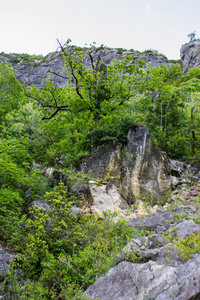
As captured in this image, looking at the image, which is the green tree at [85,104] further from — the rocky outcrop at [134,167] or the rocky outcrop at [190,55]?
the rocky outcrop at [190,55]

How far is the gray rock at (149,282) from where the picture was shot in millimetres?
2464

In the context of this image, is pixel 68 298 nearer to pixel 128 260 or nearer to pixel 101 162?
pixel 128 260

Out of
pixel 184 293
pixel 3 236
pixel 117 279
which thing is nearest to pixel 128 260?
pixel 117 279

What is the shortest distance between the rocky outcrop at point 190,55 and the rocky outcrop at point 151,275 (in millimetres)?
49674


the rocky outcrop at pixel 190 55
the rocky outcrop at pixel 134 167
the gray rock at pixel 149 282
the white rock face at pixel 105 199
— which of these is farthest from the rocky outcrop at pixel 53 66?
the gray rock at pixel 149 282

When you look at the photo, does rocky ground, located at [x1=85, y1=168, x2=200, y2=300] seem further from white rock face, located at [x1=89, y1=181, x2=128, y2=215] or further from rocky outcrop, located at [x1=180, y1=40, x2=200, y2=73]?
rocky outcrop, located at [x1=180, y1=40, x2=200, y2=73]

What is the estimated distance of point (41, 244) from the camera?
4.75 meters

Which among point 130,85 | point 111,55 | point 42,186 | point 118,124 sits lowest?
point 42,186

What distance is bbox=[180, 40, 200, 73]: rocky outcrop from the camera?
4487 centimetres

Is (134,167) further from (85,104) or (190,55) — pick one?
(190,55)

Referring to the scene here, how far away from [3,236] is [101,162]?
21.4ft

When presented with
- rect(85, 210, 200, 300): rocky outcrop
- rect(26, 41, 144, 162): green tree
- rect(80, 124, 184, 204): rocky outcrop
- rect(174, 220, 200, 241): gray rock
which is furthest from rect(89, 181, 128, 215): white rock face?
rect(85, 210, 200, 300): rocky outcrop

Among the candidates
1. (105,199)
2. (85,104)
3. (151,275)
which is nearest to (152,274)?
(151,275)

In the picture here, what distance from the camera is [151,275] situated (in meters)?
3.01
